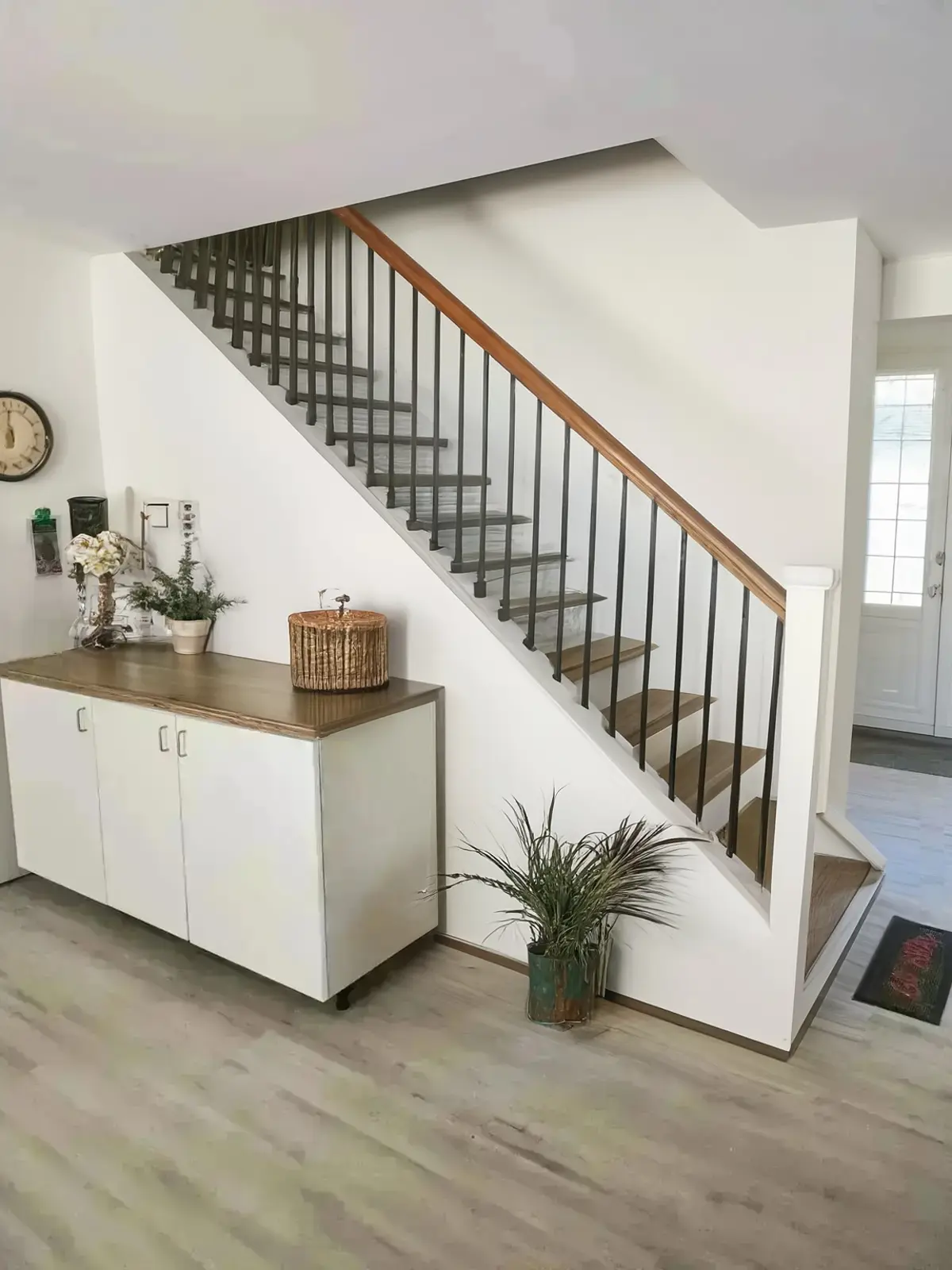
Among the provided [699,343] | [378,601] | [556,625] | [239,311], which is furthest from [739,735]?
[239,311]

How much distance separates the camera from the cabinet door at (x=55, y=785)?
118 inches

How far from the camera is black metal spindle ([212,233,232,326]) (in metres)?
3.28

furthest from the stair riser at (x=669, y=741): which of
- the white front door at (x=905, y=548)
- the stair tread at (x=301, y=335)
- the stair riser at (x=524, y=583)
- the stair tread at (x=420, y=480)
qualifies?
the white front door at (x=905, y=548)

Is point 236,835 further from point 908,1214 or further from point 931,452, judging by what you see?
point 931,452

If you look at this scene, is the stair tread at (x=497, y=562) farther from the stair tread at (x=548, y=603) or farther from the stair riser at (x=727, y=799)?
the stair riser at (x=727, y=799)

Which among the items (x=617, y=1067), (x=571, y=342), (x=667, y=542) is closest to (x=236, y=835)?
(x=617, y=1067)

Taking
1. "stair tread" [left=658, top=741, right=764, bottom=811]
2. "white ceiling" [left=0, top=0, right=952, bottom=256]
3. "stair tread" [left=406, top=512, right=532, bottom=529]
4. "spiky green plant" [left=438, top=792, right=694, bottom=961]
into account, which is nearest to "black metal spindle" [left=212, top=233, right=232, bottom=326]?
"white ceiling" [left=0, top=0, right=952, bottom=256]

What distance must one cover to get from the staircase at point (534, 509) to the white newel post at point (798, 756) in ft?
0.30

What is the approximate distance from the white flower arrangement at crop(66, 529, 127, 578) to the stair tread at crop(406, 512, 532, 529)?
1176mm

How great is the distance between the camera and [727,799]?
10.2 feet

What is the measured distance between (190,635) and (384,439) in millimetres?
1021

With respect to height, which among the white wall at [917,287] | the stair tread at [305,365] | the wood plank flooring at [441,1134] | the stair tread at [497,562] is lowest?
the wood plank flooring at [441,1134]

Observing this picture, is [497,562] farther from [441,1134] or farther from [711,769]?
[441,1134]

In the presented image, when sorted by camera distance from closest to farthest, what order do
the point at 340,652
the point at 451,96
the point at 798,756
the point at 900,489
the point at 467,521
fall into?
the point at 451,96
the point at 798,756
the point at 340,652
the point at 467,521
the point at 900,489
